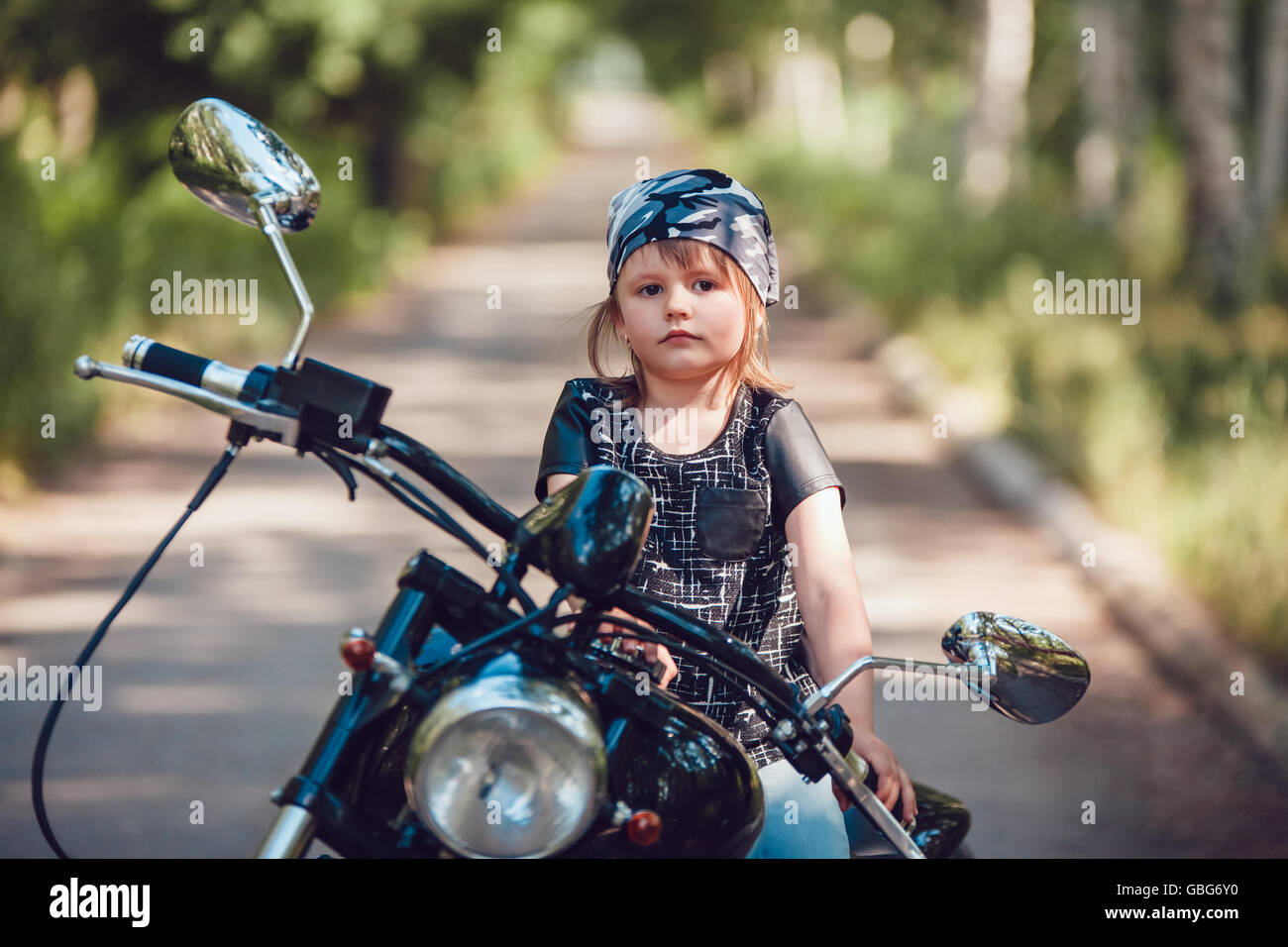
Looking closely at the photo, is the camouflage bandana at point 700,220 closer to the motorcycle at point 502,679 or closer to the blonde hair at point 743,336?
the blonde hair at point 743,336

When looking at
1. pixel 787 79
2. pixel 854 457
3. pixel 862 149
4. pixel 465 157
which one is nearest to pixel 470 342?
pixel 854 457

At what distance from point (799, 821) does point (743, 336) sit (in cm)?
75

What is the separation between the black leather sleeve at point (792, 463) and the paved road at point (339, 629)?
44 cm

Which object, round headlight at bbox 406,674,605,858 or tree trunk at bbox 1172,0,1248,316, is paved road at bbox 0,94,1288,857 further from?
tree trunk at bbox 1172,0,1248,316

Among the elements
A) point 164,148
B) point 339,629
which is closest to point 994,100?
point 164,148

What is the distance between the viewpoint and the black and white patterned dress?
89.7 inches

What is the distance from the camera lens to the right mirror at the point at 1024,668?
1787mm

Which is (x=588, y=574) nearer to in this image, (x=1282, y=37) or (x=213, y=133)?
(x=213, y=133)

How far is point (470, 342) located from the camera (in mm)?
15016

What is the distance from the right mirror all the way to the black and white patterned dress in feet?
1.55

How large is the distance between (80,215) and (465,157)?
17866 mm

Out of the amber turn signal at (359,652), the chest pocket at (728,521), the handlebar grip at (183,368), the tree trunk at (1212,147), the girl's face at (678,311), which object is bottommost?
the amber turn signal at (359,652)

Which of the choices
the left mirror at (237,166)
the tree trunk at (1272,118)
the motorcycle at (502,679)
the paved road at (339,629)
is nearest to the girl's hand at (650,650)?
the motorcycle at (502,679)

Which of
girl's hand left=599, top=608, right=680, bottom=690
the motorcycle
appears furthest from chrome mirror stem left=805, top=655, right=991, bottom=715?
girl's hand left=599, top=608, right=680, bottom=690
